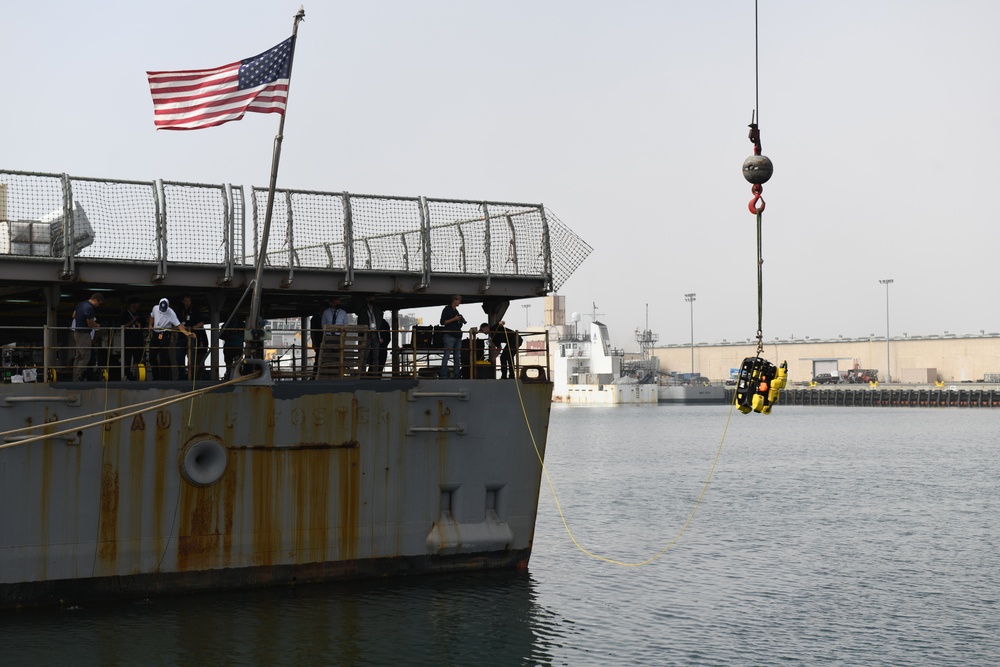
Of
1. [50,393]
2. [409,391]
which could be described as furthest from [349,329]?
[50,393]

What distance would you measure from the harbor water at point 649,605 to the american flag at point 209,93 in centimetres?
797

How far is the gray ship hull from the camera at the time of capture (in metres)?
16.9

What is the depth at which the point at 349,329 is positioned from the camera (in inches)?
762

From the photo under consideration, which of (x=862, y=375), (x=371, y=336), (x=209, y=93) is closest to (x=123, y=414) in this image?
(x=371, y=336)

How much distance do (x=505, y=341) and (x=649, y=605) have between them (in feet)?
18.7

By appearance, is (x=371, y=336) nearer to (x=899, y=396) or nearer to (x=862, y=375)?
(x=899, y=396)

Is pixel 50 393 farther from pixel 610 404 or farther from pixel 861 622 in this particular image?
pixel 610 404

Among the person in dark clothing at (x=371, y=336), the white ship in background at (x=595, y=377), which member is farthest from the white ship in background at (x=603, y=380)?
the person in dark clothing at (x=371, y=336)

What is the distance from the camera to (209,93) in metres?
18.1

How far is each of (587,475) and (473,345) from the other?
30932 mm

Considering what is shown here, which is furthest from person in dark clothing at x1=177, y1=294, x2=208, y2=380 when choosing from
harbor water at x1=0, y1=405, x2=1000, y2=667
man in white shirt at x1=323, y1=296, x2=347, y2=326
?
harbor water at x1=0, y1=405, x2=1000, y2=667

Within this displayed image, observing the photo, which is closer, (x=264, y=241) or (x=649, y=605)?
(x=264, y=241)

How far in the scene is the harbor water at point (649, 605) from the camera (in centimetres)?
1656

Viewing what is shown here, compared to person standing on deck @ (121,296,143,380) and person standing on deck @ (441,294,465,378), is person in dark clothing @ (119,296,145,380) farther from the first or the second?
person standing on deck @ (441,294,465,378)
